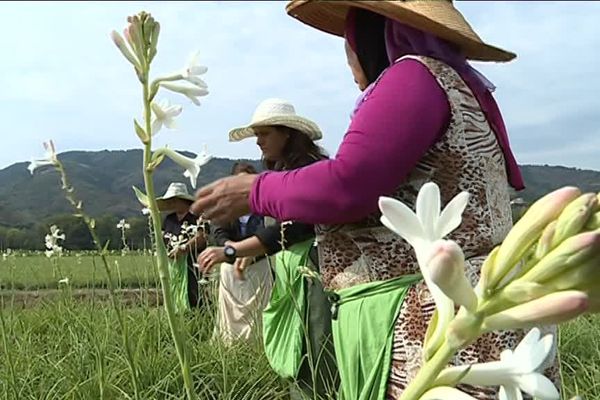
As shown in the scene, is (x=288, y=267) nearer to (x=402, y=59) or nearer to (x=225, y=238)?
(x=402, y=59)

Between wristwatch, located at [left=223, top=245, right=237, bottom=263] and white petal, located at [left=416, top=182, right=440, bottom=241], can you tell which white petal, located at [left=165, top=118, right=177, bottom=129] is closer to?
white petal, located at [left=416, top=182, right=440, bottom=241]

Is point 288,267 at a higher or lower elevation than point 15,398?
higher

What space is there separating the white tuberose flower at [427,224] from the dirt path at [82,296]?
2.93 metres

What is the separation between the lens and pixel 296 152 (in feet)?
8.64

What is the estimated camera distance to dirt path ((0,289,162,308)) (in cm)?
374

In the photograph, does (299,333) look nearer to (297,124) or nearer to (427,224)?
(297,124)

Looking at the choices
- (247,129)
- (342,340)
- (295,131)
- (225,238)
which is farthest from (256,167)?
(342,340)

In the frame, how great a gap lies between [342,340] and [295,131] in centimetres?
159

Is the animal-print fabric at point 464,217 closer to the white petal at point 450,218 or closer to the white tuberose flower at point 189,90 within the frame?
the white tuberose flower at point 189,90

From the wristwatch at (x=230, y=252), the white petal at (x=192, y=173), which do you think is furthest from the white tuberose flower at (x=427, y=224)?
the wristwatch at (x=230, y=252)

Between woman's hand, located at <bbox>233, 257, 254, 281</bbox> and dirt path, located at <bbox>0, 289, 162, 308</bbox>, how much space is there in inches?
15.2

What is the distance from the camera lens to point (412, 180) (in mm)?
1199

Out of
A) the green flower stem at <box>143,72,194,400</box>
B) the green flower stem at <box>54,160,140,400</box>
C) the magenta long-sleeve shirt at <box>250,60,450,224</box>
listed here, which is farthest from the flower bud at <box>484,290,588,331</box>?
the magenta long-sleeve shirt at <box>250,60,450,224</box>

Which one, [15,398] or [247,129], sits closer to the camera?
[15,398]
